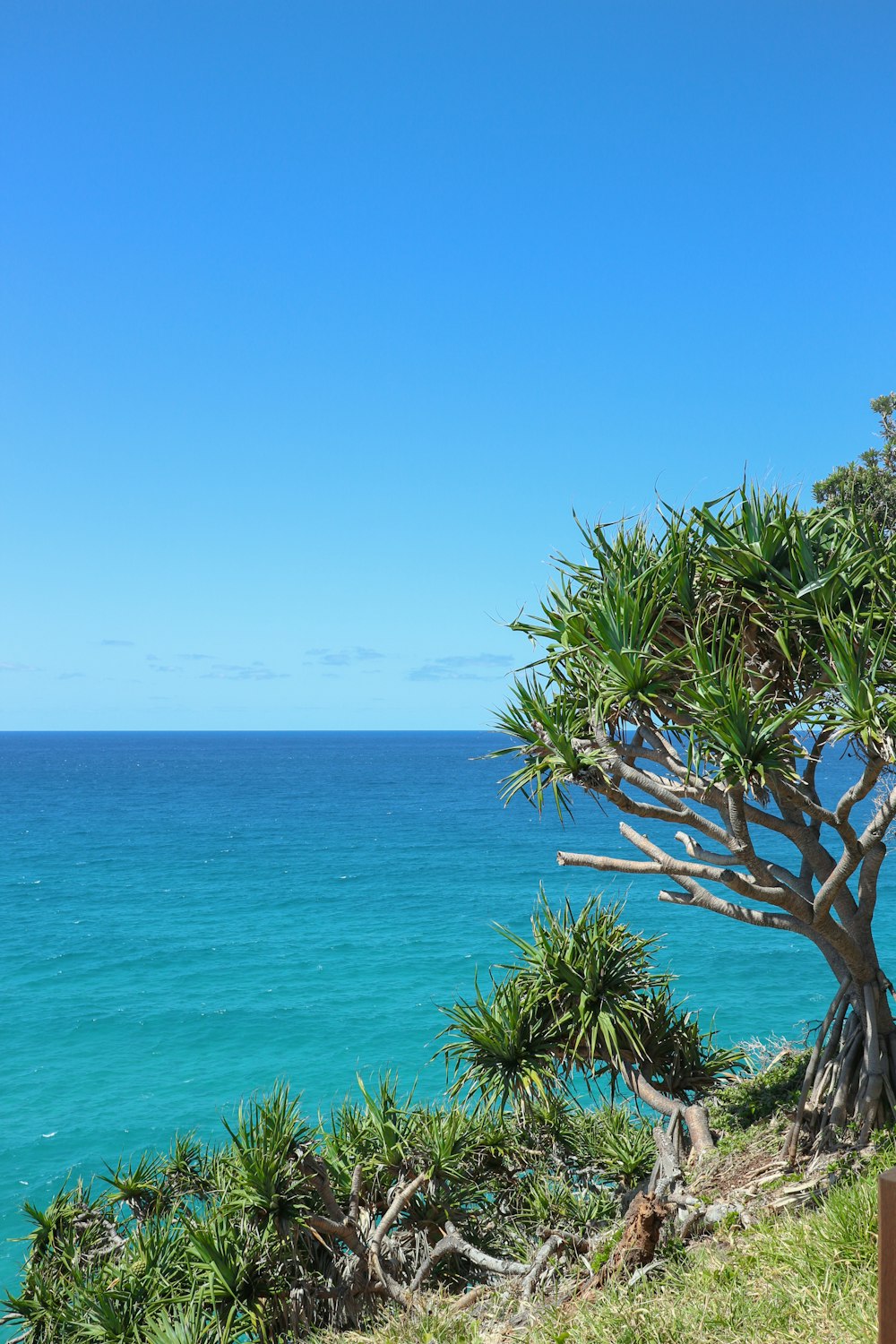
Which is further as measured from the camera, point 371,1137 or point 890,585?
point 371,1137

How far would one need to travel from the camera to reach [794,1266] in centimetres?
503

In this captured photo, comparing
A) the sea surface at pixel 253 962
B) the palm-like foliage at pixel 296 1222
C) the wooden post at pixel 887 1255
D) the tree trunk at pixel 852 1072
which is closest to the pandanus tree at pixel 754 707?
the tree trunk at pixel 852 1072

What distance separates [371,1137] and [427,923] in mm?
23358

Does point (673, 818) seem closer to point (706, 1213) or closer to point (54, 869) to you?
point (706, 1213)

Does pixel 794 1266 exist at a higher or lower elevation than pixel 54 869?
higher

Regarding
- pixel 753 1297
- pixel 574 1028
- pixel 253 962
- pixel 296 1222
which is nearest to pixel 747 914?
pixel 574 1028

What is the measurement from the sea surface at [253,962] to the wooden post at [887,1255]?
1198 cm

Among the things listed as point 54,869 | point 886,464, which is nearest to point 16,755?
point 54,869

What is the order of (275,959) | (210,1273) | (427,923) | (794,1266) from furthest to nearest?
(427,923) < (275,959) < (210,1273) < (794,1266)

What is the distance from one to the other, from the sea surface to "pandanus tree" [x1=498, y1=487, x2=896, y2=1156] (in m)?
5.89

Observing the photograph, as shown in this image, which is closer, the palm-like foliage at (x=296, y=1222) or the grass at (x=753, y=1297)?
the grass at (x=753, y=1297)

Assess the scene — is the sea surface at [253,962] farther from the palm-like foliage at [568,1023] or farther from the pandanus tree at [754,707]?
the pandanus tree at [754,707]

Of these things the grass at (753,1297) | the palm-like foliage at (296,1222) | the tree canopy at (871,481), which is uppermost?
the tree canopy at (871,481)

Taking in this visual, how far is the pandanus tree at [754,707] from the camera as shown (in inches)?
257
